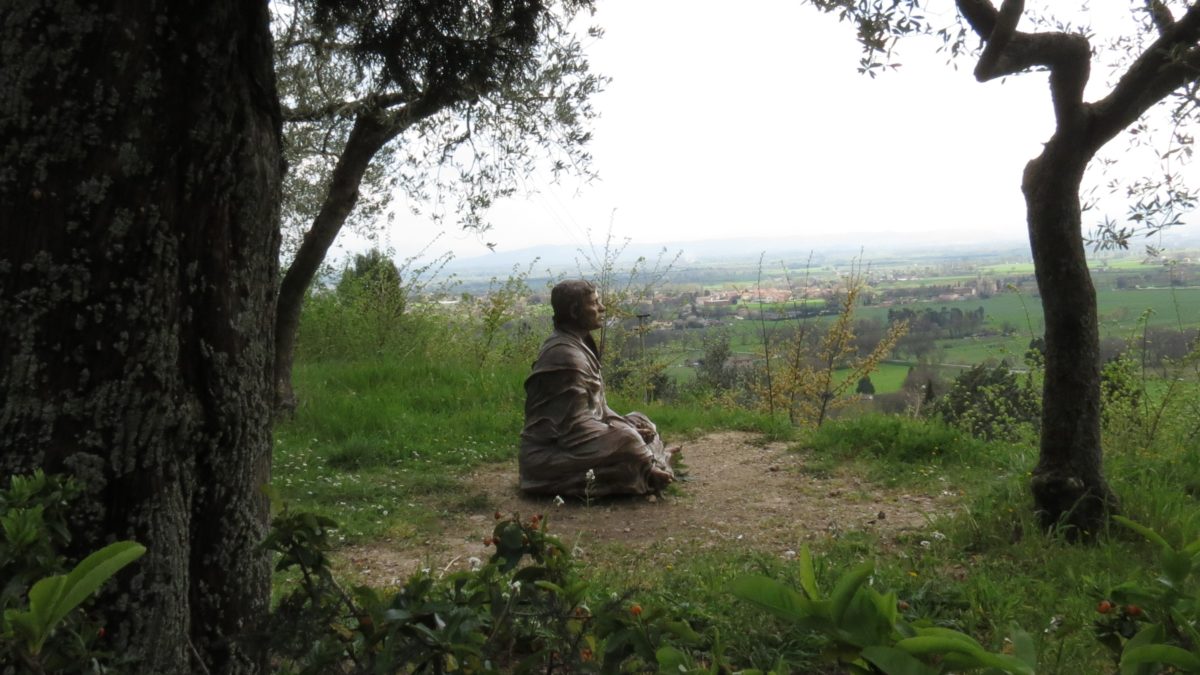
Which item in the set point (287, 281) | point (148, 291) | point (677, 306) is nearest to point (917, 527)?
point (148, 291)

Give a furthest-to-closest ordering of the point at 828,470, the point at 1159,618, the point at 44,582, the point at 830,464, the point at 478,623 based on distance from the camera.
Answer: the point at 830,464 → the point at 828,470 → the point at 478,623 → the point at 1159,618 → the point at 44,582

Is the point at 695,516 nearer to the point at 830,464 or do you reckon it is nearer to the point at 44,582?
the point at 830,464

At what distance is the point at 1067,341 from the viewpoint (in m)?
5.81

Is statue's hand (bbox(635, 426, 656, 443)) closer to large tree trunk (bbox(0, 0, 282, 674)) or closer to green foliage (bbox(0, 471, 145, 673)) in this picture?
large tree trunk (bbox(0, 0, 282, 674))

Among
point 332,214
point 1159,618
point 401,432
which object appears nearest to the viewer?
point 1159,618

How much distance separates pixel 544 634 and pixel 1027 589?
3779 millimetres

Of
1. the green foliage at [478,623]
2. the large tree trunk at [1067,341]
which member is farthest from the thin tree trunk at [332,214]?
the green foliage at [478,623]

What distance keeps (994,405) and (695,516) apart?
5.06m

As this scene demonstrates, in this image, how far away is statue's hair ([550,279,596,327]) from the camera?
28.2 ft

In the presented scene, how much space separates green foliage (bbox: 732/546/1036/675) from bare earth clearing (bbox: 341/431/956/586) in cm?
494

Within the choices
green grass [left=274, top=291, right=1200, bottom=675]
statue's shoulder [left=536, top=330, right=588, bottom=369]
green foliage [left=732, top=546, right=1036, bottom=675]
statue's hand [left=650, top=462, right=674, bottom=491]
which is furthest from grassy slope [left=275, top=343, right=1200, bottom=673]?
statue's hand [left=650, top=462, right=674, bottom=491]

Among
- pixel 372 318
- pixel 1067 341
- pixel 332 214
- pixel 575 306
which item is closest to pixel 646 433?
pixel 575 306

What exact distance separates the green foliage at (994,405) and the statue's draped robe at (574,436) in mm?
3882

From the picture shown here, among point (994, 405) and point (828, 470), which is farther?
point (994, 405)
